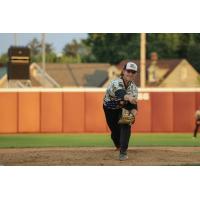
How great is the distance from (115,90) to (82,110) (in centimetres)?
1118

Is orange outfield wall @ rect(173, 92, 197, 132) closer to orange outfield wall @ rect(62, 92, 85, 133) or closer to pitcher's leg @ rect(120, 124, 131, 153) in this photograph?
orange outfield wall @ rect(62, 92, 85, 133)

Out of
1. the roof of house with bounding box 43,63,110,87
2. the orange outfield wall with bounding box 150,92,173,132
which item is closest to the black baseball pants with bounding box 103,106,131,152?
the orange outfield wall with bounding box 150,92,173,132

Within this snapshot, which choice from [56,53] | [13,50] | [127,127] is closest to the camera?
[127,127]

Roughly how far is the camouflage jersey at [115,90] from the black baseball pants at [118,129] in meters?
0.08

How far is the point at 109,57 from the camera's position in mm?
36656

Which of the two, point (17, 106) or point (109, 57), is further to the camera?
point (109, 57)

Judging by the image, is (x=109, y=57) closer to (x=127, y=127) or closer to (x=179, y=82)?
(x=179, y=82)

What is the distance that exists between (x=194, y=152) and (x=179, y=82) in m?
27.8

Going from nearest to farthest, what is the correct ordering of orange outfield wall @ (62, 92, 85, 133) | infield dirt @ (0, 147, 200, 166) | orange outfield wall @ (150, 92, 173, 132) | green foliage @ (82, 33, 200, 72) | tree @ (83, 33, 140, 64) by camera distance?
1. infield dirt @ (0, 147, 200, 166)
2. orange outfield wall @ (62, 92, 85, 133)
3. orange outfield wall @ (150, 92, 173, 132)
4. green foliage @ (82, 33, 200, 72)
5. tree @ (83, 33, 140, 64)

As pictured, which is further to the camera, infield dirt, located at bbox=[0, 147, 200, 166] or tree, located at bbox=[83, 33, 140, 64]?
tree, located at bbox=[83, 33, 140, 64]

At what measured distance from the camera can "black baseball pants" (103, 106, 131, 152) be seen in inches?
352

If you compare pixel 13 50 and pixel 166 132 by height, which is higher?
pixel 13 50

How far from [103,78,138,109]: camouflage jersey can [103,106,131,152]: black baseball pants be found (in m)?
0.08
